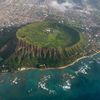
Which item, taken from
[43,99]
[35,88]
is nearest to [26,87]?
[35,88]

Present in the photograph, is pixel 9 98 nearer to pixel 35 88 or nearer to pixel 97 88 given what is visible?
pixel 35 88

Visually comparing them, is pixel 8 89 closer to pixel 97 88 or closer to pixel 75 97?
pixel 75 97

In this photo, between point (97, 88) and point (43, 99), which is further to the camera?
point (97, 88)

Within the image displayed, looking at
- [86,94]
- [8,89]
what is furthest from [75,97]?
[8,89]

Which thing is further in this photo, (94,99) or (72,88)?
(72,88)

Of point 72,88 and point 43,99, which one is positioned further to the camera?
point 72,88

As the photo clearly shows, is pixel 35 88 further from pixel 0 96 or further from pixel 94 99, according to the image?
pixel 94 99

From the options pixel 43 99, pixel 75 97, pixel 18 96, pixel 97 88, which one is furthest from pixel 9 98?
pixel 97 88
